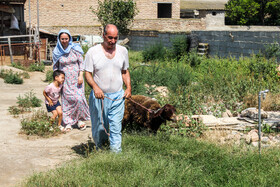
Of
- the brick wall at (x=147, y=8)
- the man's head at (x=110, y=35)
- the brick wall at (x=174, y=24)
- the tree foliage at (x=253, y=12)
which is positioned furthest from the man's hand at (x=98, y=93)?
the tree foliage at (x=253, y=12)

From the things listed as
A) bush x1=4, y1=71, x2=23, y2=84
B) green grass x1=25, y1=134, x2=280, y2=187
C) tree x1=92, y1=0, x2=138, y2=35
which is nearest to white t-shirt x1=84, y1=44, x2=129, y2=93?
green grass x1=25, y1=134, x2=280, y2=187

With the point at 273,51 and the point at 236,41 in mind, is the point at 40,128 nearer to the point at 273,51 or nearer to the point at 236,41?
the point at 273,51

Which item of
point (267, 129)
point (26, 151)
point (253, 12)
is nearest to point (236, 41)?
point (267, 129)

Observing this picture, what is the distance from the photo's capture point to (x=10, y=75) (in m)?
12.9

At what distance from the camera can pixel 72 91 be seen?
7.20 meters

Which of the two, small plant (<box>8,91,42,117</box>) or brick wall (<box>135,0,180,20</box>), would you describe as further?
brick wall (<box>135,0,180,20</box>)

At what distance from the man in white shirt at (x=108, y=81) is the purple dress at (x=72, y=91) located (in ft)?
7.10

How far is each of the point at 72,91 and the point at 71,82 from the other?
17 cm

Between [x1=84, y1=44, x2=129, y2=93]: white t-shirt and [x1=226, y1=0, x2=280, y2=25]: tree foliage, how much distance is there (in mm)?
40142

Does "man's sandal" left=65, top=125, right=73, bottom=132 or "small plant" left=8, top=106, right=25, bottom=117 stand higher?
"small plant" left=8, top=106, right=25, bottom=117

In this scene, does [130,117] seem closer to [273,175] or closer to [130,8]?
[273,175]

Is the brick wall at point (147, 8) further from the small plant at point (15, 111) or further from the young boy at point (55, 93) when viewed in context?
the young boy at point (55, 93)

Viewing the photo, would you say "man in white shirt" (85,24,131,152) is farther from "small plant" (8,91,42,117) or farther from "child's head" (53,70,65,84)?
"small plant" (8,91,42,117)

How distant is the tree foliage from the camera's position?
1667 inches
